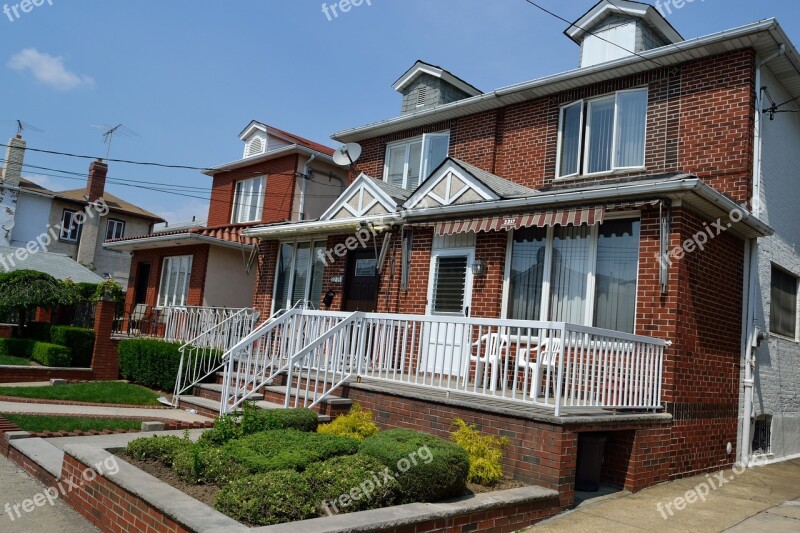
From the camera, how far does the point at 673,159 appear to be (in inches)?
400

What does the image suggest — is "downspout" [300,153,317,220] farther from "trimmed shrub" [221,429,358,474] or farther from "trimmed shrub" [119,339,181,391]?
"trimmed shrub" [221,429,358,474]

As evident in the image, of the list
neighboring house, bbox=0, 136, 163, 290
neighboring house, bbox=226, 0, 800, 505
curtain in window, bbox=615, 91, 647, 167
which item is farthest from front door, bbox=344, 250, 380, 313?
neighboring house, bbox=0, 136, 163, 290

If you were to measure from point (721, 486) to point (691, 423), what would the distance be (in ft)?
2.68

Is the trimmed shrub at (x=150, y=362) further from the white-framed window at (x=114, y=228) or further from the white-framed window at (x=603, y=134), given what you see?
the white-framed window at (x=114, y=228)

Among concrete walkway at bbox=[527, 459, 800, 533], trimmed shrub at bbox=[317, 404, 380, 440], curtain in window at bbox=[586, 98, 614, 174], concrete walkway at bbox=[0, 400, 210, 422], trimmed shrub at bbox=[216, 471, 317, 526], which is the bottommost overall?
concrete walkway at bbox=[0, 400, 210, 422]

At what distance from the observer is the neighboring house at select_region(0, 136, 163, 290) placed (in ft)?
110

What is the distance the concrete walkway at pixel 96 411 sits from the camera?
9.71m

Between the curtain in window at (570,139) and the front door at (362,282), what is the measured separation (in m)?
4.08

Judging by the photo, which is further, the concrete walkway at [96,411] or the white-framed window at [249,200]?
the white-framed window at [249,200]

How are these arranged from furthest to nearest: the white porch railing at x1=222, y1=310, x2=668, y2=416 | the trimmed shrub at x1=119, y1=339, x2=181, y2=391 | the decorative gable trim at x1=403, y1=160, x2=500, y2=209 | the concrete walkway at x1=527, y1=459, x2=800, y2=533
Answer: the trimmed shrub at x1=119, y1=339, x2=181, y2=391, the decorative gable trim at x1=403, y1=160, x2=500, y2=209, the white porch railing at x1=222, y1=310, x2=668, y2=416, the concrete walkway at x1=527, y1=459, x2=800, y2=533

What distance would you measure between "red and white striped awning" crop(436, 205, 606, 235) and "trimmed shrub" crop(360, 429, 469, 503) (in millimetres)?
4186

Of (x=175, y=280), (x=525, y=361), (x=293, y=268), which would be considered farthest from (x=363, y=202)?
(x=175, y=280)

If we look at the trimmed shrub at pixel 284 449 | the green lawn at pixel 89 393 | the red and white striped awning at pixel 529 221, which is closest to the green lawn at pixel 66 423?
the green lawn at pixel 89 393

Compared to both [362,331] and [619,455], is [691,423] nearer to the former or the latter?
[619,455]
